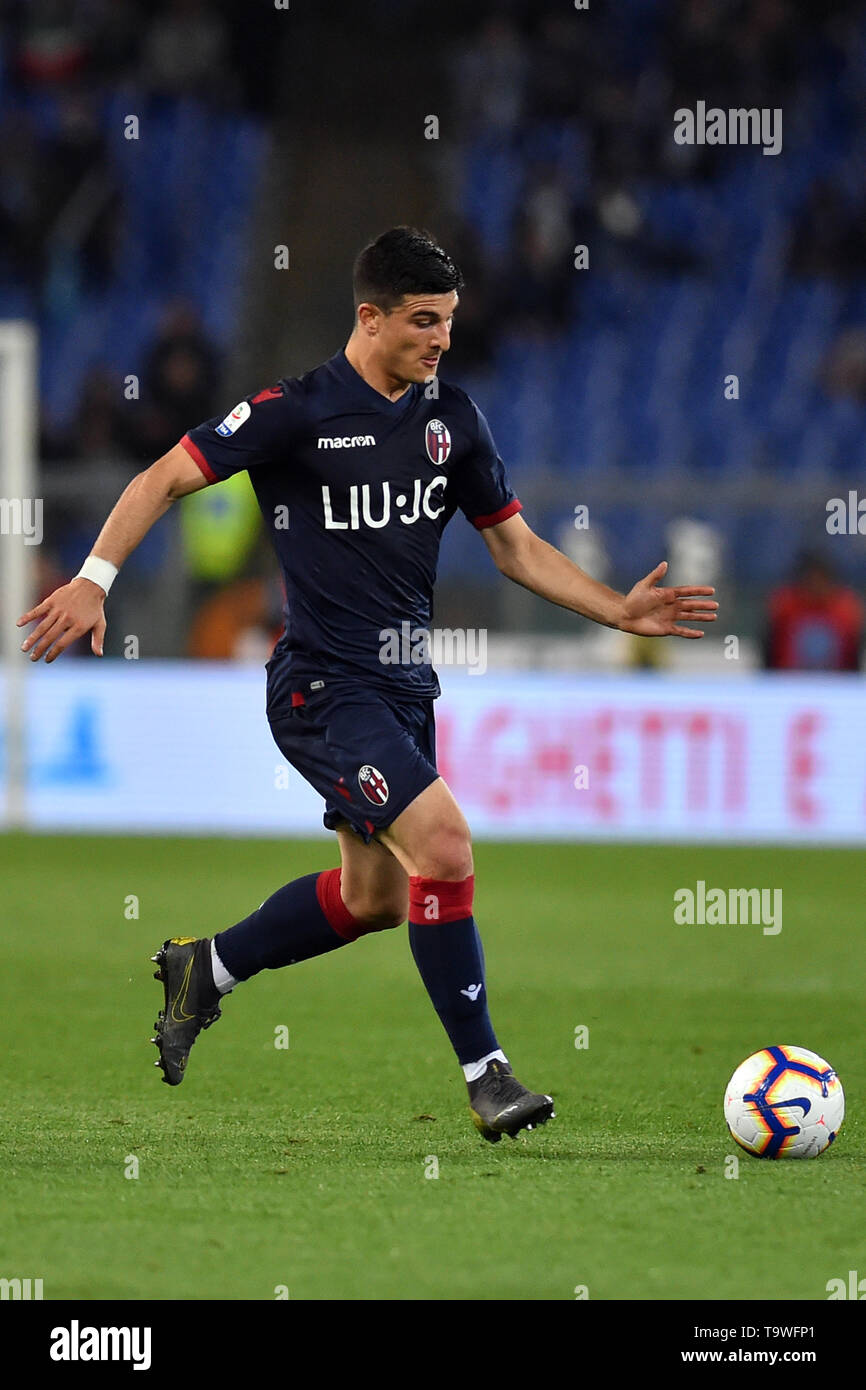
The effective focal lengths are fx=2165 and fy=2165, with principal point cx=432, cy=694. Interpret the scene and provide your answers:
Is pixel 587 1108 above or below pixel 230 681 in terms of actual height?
below

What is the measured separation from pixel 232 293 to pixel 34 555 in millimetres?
5696

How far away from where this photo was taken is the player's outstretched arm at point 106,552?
5074mm

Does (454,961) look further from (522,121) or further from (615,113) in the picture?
(522,121)

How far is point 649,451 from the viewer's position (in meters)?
19.0

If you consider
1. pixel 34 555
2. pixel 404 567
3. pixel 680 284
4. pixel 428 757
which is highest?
pixel 680 284

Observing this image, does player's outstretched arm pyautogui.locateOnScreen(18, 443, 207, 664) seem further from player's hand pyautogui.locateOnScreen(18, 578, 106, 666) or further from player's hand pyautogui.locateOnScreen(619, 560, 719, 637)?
player's hand pyautogui.locateOnScreen(619, 560, 719, 637)

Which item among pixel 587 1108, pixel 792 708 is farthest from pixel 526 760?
pixel 587 1108

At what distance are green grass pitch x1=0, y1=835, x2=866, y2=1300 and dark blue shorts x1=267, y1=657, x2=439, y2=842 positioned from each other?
86 centimetres

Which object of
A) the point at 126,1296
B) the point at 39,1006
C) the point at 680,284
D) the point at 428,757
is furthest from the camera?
the point at 680,284

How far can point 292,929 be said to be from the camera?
5938 millimetres

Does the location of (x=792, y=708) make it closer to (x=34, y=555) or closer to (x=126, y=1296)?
(x=34, y=555)

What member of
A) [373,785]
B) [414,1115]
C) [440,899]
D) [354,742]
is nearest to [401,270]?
[354,742]

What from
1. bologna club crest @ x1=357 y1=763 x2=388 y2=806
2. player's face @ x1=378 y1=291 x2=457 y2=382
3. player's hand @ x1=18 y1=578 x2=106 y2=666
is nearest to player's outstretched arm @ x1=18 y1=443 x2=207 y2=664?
player's hand @ x1=18 y1=578 x2=106 y2=666

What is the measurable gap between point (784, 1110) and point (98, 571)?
211 centimetres
